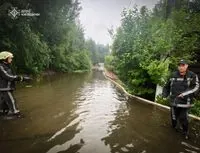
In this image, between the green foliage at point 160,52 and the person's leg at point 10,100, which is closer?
the person's leg at point 10,100

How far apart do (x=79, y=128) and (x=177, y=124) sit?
3.25 meters

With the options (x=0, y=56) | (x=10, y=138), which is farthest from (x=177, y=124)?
(x=0, y=56)

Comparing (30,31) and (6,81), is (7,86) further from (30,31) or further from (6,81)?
(30,31)

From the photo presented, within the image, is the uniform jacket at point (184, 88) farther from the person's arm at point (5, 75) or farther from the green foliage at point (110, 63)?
the green foliage at point (110, 63)

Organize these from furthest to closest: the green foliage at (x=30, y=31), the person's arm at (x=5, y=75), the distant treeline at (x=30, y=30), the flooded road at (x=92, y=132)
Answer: the green foliage at (x=30, y=31)
the distant treeline at (x=30, y=30)
the person's arm at (x=5, y=75)
the flooded road at (x=92, y=132)

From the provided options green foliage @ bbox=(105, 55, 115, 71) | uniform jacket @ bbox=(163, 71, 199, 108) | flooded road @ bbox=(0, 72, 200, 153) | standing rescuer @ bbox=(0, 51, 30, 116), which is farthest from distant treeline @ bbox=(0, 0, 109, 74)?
uniform jacket @ bbox=(163, 71, 199, 108)

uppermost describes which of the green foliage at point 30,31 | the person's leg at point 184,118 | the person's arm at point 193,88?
the green foliage at point 30,31

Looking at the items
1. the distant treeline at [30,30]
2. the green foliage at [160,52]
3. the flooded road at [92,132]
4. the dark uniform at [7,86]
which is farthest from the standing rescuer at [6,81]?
the distant treeline at [30,30]

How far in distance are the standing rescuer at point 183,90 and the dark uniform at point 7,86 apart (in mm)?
4693

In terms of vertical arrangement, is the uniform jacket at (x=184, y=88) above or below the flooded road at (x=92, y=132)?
Result: above

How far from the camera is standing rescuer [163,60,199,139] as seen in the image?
762 centimetres

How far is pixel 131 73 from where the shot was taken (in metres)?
15.4

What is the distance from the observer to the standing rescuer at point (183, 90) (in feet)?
25.0

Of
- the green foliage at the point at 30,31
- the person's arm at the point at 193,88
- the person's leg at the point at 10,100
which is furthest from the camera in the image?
the green foliage at the point at 30,31
